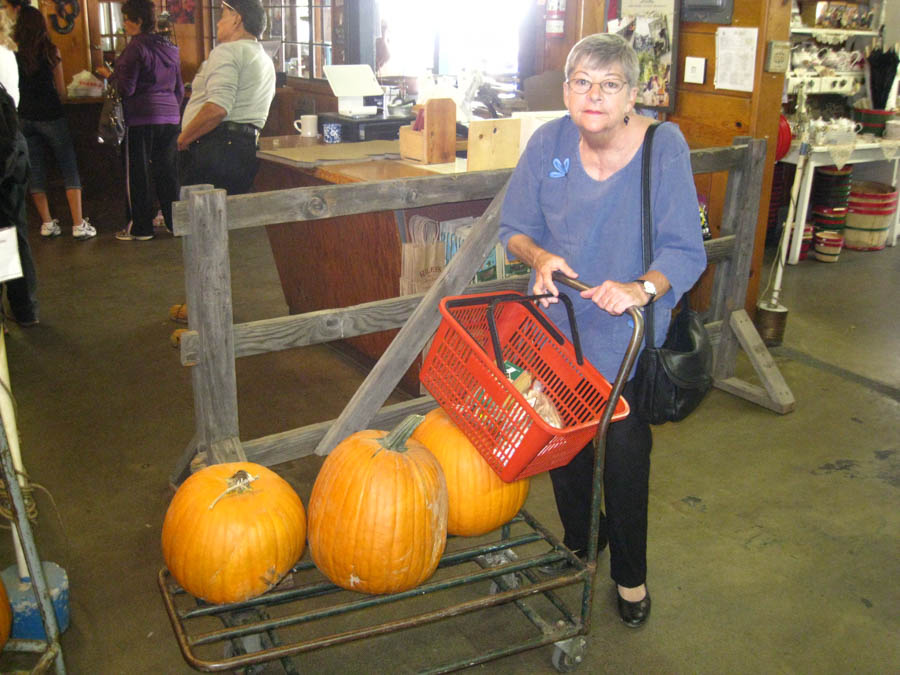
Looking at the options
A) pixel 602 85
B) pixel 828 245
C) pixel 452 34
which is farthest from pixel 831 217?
pixel 602 85

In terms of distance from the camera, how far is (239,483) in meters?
2.05

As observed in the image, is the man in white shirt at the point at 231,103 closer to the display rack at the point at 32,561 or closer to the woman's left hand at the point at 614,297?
the display rack at the point at 32,561

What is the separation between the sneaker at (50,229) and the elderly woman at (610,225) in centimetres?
541

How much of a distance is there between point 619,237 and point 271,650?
4.20 feet

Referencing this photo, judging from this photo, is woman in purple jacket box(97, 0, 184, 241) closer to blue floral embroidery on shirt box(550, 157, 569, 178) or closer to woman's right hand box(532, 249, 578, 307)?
blue floral embroidery on shirt box(550, 157, 569, 178)

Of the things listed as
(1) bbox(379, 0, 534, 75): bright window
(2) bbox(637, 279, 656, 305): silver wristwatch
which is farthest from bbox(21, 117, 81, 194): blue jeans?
(2) bbox(637, 279, 656, 305): silver wristwatch

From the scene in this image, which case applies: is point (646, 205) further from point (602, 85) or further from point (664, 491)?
point (664, 491)

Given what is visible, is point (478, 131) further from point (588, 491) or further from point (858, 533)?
point (858, 533)

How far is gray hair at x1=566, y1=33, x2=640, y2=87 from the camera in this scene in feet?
6.75

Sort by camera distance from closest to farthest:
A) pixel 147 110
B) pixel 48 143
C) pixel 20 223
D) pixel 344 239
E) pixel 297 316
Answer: pixel 297 316
pixel 344 239
pixel 20 223
pixel 147 110
pixel 48 143

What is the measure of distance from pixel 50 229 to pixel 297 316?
472cm

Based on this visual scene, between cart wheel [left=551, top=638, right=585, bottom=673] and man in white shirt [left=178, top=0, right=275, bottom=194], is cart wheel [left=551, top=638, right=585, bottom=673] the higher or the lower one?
the lower one

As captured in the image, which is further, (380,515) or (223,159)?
(223,159)

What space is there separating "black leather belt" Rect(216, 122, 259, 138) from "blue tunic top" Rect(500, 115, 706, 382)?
2.81 metres
